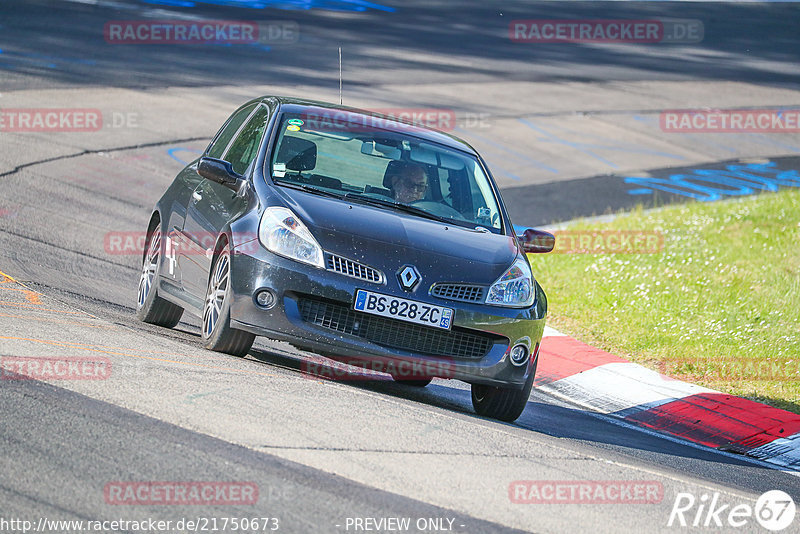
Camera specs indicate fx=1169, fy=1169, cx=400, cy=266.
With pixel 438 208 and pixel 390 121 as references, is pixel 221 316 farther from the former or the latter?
pixel 390 121

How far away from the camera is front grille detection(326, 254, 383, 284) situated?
22.0 ft

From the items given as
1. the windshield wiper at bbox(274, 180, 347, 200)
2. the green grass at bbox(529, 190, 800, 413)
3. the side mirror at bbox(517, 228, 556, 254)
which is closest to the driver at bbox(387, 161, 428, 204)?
the windshield wiper at bbox(274, 180, 347, 200)

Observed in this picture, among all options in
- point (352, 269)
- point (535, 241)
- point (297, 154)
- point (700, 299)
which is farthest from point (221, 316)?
point (700, 299)

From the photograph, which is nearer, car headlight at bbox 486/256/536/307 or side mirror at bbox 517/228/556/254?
car headlight at bbox 486/256/536/307

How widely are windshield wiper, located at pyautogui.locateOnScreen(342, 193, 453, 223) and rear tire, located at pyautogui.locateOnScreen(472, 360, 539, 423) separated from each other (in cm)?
114

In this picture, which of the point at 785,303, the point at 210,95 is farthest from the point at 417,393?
the point at 210,95

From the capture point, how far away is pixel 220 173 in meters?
7.48

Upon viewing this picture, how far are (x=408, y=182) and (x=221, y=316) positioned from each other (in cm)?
165

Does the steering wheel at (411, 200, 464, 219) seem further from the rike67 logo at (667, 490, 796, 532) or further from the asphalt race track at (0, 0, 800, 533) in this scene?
the rike67 logo at (667, 490, 796, 532)

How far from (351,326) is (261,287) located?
1.85 ft

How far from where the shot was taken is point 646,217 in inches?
630

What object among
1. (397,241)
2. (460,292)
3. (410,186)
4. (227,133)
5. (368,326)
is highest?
(227,133)

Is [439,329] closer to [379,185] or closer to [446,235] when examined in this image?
[446,235]

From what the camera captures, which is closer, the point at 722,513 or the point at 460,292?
the point at 722,513
